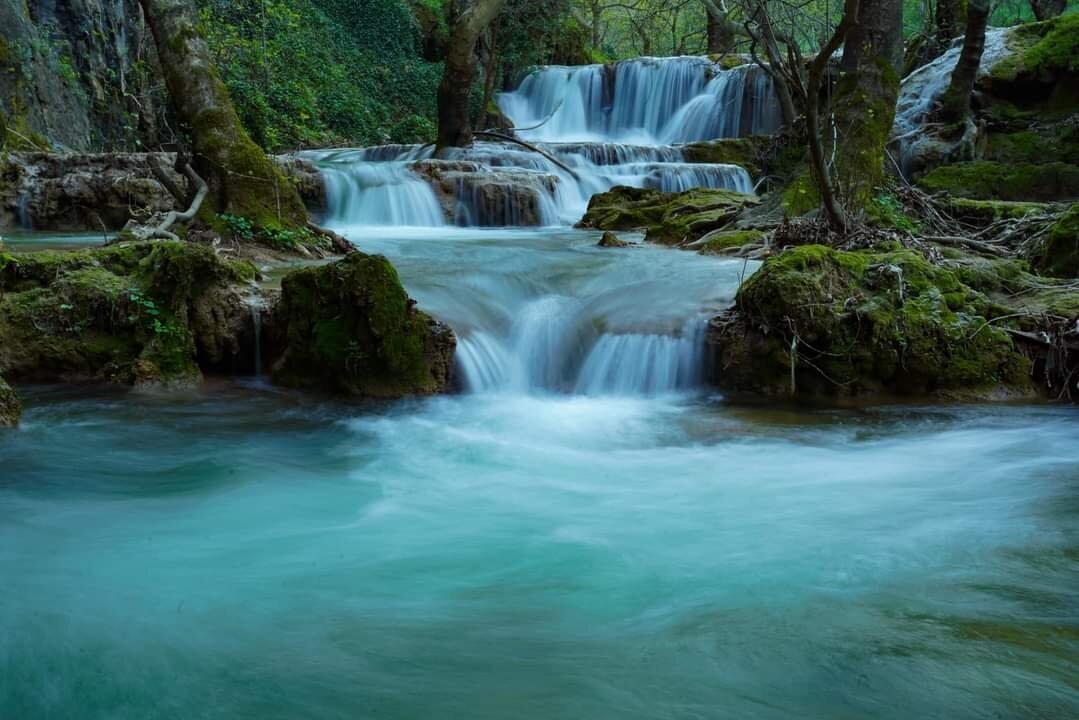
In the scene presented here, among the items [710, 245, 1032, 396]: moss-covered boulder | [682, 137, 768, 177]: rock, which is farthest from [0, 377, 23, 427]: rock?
[682, 137, 768, 177]: rock

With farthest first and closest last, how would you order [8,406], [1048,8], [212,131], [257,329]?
[1048,8] → [212,131] → [257,329] → [8,406]

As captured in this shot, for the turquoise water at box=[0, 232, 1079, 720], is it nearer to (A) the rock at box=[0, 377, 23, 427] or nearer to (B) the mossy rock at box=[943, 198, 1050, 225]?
(A) the rock at box=[0, 377, 23, 427]

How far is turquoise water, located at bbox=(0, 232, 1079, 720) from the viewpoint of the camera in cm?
223

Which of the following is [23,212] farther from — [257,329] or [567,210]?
[567,210]

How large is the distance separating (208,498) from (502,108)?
22.8 m

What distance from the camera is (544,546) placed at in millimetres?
3572

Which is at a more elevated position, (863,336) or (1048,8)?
(1048,8)

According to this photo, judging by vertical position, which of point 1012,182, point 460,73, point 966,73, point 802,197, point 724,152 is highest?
point 460,73

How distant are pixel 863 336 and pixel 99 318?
5.30m

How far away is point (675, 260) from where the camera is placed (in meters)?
9.11

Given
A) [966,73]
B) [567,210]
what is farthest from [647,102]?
[966,73]

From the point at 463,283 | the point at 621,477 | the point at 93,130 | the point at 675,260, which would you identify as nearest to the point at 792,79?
the point at 675,260

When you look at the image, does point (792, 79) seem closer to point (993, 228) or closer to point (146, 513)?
point (993, 228)

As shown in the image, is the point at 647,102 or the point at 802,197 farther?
the point at 647,102
